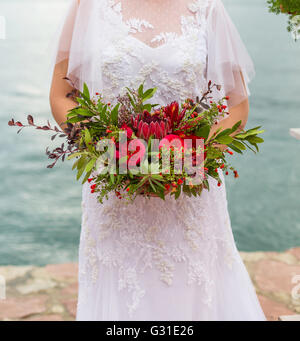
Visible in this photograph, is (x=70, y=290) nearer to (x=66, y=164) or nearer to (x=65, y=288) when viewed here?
(x=65, y=288)

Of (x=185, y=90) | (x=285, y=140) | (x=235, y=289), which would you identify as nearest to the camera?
(x=185, y=90)

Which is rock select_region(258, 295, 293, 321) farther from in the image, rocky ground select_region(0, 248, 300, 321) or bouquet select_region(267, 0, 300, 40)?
bouquet select_region(267, 0, 300, 40)

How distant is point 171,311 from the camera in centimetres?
145

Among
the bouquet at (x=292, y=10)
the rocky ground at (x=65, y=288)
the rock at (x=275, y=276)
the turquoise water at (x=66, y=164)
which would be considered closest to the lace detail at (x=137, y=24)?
the bouquet at (x=292, y=10)

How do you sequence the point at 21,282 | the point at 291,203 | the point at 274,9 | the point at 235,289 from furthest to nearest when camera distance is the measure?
the point at 291,203, the point at 21,282, the point at 274,9, the point at 235,289

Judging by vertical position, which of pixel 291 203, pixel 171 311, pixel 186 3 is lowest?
pixel 171 311

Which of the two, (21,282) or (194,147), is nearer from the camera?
(194,147)

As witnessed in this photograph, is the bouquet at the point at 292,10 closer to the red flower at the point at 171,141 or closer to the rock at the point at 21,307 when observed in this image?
the red flower at the point at 171,141

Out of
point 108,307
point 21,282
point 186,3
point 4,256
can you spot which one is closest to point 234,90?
point 186,3

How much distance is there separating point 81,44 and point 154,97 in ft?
Result: 0.91

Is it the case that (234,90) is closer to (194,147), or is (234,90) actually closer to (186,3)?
(186,3)

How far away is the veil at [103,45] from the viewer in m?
1.43

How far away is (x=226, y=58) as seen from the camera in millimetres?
1459

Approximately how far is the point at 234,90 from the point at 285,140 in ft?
19.0
